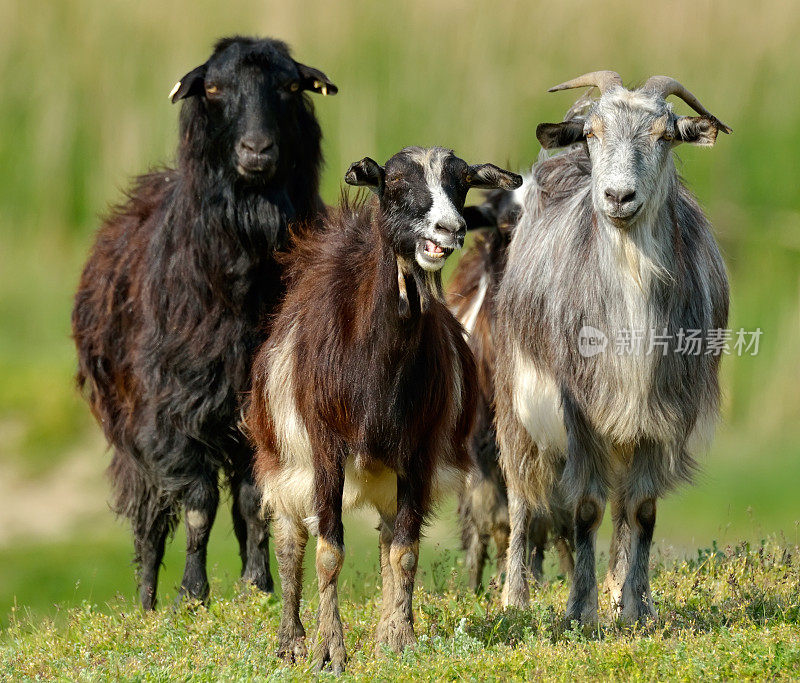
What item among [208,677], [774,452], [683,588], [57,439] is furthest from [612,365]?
[57,439]

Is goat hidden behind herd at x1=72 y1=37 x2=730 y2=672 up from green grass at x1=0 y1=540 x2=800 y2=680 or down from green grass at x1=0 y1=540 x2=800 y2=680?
up

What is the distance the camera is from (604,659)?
7.30m

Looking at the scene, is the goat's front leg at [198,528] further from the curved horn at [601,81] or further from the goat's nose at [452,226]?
the curved horn at [601,81]

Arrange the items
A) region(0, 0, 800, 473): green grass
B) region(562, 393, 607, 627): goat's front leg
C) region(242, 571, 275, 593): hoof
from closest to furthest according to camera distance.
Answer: region(562, 393, 607, 627): goat's front leg < region(242, 571, 275, 593): hoof < region(0, 0, 800, 473): green grass

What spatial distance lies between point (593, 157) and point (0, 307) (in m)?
14.1

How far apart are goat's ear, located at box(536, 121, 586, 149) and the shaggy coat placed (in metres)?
1.75

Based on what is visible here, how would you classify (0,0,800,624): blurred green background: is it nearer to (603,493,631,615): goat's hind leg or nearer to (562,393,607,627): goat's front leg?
(603,493,631,615): goat's hind leg

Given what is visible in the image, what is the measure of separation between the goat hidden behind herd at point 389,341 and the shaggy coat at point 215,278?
0.06 ft

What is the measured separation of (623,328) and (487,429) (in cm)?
240

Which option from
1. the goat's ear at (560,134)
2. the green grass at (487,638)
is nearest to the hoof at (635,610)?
the green grass at (487,638)

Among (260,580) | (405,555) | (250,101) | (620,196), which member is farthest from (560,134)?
(260,580)

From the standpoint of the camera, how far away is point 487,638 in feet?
27.1

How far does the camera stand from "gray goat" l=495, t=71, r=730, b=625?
8.25 m

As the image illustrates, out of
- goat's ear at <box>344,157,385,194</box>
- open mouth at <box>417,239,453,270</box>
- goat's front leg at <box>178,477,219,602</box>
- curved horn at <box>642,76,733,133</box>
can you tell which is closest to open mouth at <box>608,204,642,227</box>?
curved horn at <box>642,76,733,133</box>
